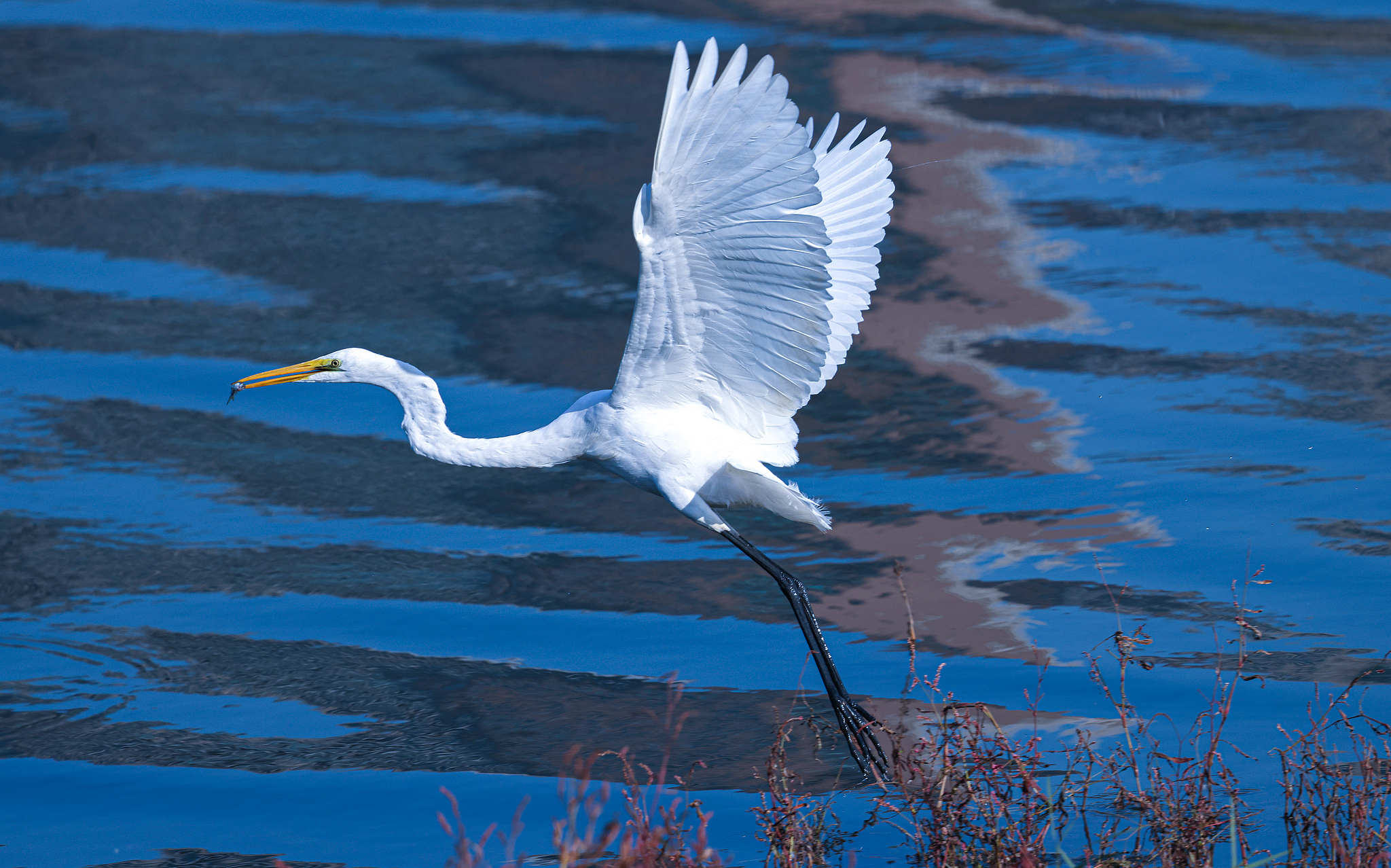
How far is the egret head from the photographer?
4.86m

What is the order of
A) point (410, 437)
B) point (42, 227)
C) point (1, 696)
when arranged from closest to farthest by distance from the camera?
point (410, 437)
point (1, 696)
point (42, 227)

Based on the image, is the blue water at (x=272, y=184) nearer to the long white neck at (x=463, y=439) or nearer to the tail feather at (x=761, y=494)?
the long white neck at (x=463, y=439)

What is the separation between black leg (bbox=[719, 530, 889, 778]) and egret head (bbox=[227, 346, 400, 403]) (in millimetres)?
1244

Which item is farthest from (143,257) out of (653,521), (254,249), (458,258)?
(653,521)

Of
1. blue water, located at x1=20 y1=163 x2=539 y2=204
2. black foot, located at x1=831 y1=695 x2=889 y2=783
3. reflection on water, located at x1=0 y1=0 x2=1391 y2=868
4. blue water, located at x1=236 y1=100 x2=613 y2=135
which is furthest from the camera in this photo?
blue water, located at x1=236 y1=100 x2=613 y2=135

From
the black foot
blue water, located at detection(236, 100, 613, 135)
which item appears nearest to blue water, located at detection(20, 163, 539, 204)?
blue water, located at detection(236, 100, 613, 135)

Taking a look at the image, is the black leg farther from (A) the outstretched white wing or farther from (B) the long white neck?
(B) the long white neck

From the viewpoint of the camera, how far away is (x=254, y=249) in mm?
9570

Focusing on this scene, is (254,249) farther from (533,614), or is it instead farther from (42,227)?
(533,614)

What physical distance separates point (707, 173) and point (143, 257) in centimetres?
657

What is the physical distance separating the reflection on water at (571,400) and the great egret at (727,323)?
0.81 meters

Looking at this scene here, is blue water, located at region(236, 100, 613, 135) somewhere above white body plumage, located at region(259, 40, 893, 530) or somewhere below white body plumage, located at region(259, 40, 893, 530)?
above

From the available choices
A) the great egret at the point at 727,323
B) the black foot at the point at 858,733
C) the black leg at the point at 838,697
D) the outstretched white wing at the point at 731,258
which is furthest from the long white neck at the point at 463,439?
the black foot at the point at 858,733

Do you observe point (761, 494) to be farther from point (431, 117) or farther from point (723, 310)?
point (431, 117)
